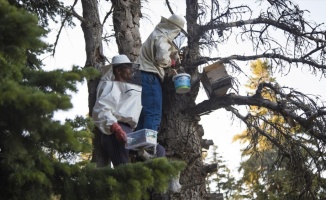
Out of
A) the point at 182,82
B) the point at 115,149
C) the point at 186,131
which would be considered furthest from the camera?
the point at 186,131

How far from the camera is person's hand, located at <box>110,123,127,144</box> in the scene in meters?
4.67

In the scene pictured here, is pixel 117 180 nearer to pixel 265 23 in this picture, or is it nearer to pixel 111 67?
pixel 111 67

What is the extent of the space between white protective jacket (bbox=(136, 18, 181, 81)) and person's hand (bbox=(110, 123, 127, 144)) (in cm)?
127

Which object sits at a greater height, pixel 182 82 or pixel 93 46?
pixel 93 46

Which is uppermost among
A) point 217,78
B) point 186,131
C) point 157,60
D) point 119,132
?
point 157,60

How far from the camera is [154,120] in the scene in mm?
5469

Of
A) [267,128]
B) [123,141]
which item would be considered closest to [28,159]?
[123,141]

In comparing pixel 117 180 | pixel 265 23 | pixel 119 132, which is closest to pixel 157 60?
pixel 119 132

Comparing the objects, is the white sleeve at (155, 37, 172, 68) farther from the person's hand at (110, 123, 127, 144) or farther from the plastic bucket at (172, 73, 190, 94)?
the person's hand at (110, 123, 127, 144)

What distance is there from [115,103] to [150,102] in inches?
26.7

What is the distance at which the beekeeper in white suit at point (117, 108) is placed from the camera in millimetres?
4809

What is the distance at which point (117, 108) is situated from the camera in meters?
5.08

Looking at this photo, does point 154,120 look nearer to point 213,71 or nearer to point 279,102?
point 213,71

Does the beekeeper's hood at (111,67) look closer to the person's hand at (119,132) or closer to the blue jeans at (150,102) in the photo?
the blue jeans at (150,102)
